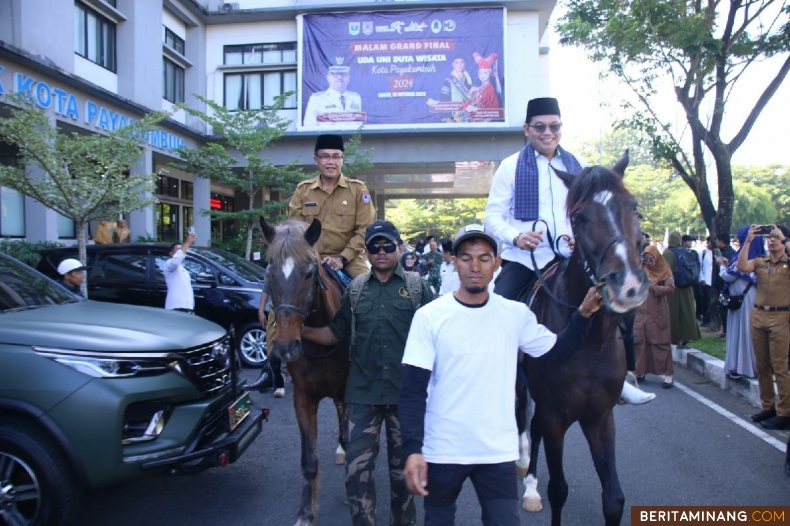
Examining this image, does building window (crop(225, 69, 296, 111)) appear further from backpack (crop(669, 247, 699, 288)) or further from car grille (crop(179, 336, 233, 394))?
car grille (crop(179, 336, 233, 394))

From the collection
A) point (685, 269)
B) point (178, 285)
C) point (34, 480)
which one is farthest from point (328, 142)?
point (685, 269)

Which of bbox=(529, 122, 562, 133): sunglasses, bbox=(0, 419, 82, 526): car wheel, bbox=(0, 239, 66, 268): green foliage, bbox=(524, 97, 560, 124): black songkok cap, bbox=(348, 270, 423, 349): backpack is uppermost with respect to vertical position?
bbox=(524, 97, 560, 124): black songkok cap

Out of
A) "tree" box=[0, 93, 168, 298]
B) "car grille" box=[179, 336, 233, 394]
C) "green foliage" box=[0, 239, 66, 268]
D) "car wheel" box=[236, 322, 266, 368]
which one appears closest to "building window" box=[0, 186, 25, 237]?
"green foliage" box=[0, 239, 66, 268]

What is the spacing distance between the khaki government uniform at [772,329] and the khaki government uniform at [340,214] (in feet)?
14.3

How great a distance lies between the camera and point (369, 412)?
348 cm

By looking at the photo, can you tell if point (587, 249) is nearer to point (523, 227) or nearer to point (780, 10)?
point (523, 227)

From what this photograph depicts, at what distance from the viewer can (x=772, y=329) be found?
6.01m

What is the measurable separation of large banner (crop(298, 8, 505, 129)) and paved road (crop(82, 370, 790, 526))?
16.1 metres

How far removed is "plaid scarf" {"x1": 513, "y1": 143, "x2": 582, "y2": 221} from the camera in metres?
4.23

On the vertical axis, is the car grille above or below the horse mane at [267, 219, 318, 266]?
below

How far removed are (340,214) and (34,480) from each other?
287cm

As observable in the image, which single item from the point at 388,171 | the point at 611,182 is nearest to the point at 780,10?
the point at 611,182

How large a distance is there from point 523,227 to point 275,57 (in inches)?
801

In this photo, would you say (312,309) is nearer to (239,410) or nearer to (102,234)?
(239,410)
